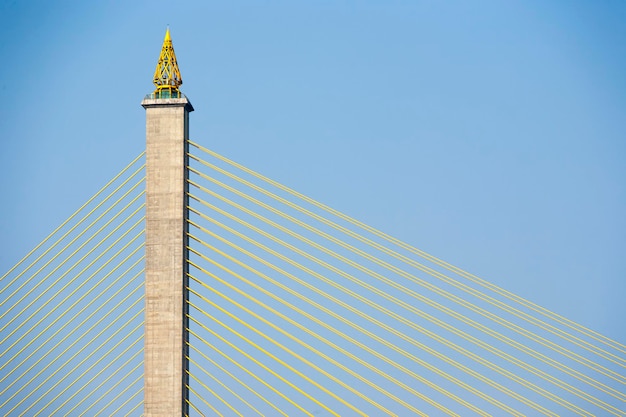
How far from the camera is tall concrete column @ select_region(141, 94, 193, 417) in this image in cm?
5166

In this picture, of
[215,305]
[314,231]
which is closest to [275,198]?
[314,231]

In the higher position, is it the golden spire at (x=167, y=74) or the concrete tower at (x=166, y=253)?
the golden spire at (x=167, y=74)

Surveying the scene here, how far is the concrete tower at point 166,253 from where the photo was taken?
169 feet

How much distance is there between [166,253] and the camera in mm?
52438

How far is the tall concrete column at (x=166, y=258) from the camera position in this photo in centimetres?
5166

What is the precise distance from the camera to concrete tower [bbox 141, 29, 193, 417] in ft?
169

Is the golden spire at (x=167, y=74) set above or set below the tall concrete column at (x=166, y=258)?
above

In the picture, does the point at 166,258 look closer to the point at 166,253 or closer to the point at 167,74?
the point at 166,253

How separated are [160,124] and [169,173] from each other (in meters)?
2.48

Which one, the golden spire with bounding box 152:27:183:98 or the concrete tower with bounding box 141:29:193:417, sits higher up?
the golden spire with bounding box 152:27:183:98

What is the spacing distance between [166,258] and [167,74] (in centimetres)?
920

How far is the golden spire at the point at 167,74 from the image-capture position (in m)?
54.1

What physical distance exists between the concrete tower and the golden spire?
0.20 ft

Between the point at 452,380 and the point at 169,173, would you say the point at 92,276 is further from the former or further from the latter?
the point at 452,380
